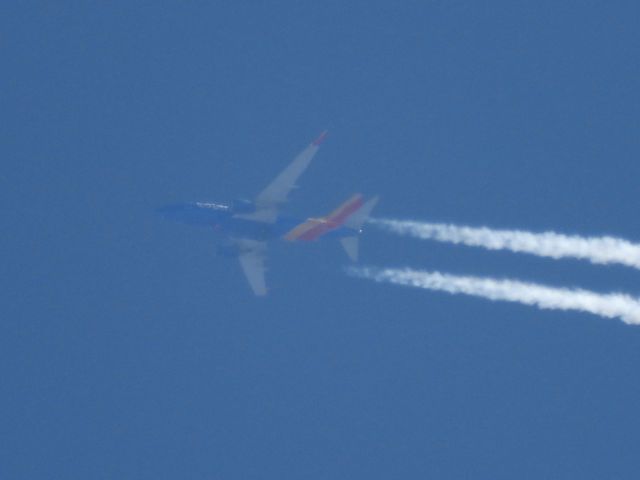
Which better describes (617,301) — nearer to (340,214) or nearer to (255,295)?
(340,214)

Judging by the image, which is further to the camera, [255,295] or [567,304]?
[255,295]

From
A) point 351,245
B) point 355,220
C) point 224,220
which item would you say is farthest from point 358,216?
point 224,220

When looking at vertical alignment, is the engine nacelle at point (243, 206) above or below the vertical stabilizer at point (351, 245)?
above

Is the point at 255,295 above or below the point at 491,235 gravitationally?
below

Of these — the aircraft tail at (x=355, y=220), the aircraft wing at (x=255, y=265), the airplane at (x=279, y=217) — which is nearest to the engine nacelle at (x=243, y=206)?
the airplane at (x=279, y=217)

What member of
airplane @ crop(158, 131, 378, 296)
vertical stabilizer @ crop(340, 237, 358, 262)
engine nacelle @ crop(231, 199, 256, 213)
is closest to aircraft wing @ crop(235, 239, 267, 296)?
airplane @ crop(158, 131, 378, 296)

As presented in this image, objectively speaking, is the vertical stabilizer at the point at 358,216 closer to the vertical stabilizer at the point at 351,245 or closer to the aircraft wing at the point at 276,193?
the vertical stabilizer at the point at 351,245

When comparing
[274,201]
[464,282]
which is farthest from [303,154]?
[464,282]

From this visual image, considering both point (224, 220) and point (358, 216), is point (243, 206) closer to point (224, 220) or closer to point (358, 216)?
point (224, 220)
